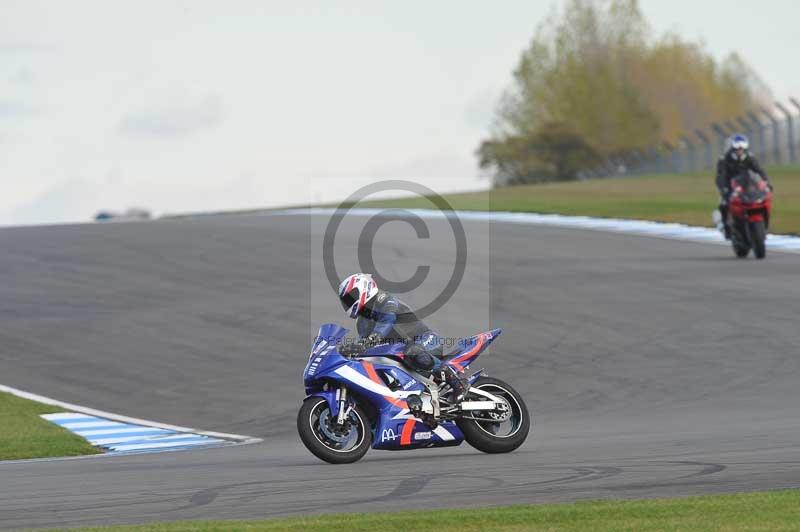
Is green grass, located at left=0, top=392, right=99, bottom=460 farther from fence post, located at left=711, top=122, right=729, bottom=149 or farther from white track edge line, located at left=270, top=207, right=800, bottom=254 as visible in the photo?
fence post, located at left=711, top=122, right=729, bottom=149

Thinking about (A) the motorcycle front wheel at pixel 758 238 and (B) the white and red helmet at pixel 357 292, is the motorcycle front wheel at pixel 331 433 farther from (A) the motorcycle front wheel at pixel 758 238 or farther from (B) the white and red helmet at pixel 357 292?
(A) the motorcycle front wheel at pixel 758 238

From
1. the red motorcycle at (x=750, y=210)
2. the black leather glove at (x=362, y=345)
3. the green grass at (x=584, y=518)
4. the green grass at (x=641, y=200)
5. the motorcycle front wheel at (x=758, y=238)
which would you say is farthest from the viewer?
the green grass at (x=641, y=200)

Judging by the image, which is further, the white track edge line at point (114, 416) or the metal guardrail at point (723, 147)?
the metal guardrail at point (723, 147)

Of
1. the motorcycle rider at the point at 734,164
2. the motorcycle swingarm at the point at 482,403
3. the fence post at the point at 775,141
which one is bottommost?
the motorcycle swingarm at the point at 482,403

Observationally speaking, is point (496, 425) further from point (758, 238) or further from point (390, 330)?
point (758, 238)

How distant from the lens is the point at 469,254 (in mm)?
32969

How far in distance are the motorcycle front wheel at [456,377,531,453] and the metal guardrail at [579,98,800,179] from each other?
41.2m

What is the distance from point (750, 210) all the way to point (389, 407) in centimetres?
1750

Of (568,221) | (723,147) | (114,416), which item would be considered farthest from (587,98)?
(114,416)

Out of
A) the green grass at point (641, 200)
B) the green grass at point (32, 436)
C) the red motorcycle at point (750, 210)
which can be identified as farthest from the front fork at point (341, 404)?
the green grass at point (641, 200)

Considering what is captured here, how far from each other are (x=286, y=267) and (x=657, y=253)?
8.37 m

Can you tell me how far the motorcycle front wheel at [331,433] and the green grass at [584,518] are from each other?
3264 millimetres

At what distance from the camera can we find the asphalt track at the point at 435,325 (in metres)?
10.4

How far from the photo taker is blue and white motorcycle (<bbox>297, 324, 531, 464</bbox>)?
40.8 feet
